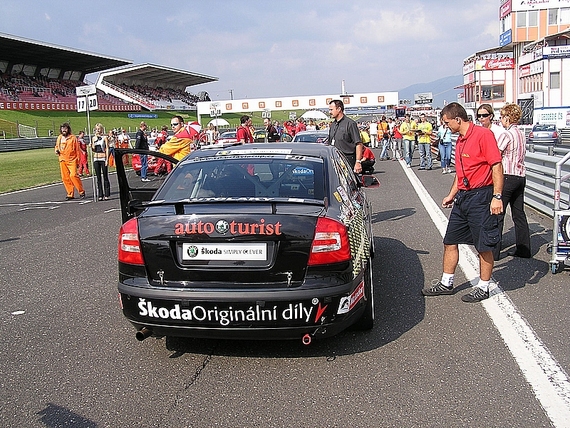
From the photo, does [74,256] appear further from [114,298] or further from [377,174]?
[377,174]

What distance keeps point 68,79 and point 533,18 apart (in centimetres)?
6043

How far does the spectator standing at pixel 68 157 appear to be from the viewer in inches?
544

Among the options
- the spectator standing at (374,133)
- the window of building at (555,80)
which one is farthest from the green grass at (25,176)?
the window of building at (555,80)

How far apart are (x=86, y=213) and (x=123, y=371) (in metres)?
8.30

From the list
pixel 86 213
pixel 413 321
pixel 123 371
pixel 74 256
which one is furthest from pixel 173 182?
pixel 86 213

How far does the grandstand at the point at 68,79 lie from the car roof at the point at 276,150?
5784 cm

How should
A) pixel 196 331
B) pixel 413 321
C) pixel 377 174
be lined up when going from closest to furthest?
pixel 196 331, pixel 413 321, pixel 377 174

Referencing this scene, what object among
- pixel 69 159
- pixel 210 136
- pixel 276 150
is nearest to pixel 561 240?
pixel 276 150

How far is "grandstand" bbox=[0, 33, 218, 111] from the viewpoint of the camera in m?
61.8

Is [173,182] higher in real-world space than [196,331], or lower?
higher

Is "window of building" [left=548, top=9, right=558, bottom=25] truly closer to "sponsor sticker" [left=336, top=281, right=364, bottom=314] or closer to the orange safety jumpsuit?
the orange safety jumpsuit

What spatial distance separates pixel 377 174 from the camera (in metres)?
18.1

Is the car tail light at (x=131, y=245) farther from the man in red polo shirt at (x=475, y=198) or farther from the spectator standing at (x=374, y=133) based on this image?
the spectator standing at (x=374, y=133)

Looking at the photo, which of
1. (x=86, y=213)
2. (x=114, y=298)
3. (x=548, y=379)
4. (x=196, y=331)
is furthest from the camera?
(x=86, y=213)
